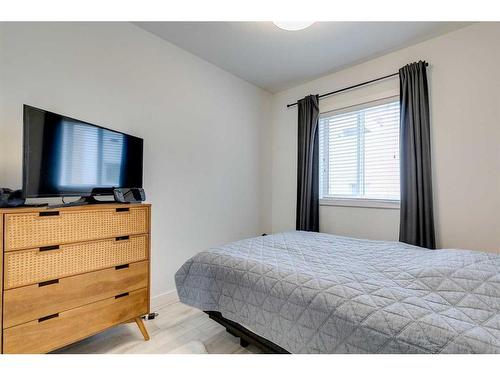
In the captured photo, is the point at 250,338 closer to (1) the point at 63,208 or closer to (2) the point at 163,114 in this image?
(1) the point at 63,208

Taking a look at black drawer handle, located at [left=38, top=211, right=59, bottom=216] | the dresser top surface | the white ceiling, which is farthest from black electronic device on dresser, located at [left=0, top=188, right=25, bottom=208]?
the white ceiling

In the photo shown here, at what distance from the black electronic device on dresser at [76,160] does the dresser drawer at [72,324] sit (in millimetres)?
664

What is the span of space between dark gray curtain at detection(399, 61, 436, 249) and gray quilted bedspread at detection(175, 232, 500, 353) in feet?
1.84

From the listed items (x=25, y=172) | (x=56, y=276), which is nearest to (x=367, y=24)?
(x=25, y=172)

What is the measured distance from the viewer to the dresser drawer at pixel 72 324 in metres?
1.21

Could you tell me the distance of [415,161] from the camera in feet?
7.48

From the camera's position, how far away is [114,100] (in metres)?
2.04

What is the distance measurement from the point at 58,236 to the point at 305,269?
4.53 feet

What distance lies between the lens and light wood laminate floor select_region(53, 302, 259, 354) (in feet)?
5.32

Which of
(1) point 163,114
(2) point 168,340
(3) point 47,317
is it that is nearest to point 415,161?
(1) point 163,114

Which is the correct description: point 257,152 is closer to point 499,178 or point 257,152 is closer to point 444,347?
point 499,178

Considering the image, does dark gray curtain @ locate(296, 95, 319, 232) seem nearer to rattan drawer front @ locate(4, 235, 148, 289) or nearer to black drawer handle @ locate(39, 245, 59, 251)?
rattan drawer front @ locate(4, 235, 148, 289)

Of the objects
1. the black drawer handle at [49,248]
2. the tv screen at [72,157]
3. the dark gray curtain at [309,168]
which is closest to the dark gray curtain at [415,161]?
the dark gray curtain at [309,168]

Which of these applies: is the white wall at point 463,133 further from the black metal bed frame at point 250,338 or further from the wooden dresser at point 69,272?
the wooden dresser at point 69,272
